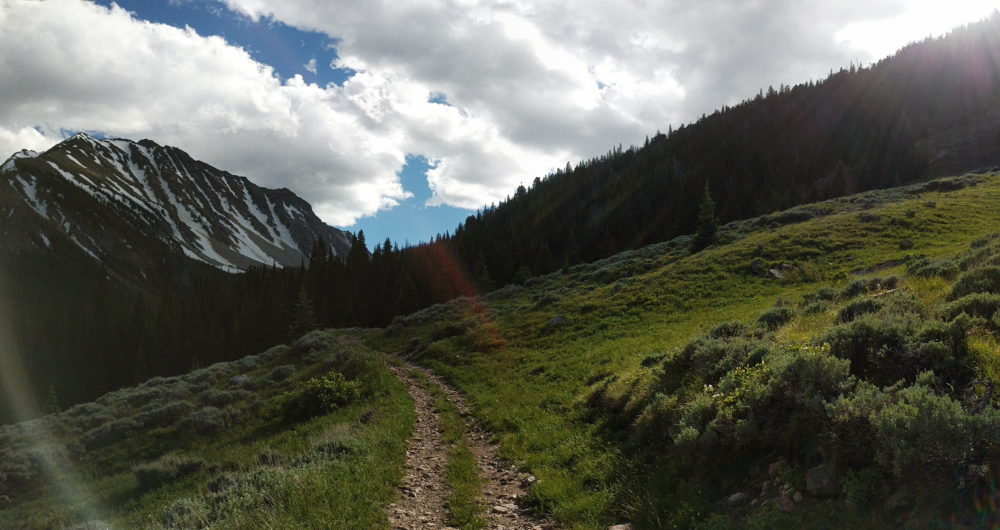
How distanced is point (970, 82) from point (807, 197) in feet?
258

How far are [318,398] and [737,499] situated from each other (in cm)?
1588

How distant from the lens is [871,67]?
163000 millimetres

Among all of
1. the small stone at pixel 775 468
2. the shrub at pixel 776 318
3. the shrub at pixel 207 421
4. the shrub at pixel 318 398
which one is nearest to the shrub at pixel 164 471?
the shrub at pixel 318 398

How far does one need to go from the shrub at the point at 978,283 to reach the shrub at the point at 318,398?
18534 mm

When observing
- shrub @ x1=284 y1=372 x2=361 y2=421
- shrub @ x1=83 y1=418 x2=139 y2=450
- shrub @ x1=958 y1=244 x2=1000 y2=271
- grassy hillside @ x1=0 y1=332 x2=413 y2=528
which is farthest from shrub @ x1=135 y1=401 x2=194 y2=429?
shrub @ x1=958 y1=244 x2=1000 y2=271

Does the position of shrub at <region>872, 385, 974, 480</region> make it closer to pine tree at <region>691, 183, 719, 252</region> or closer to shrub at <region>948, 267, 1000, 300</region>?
shrub at <region>948, 267, 1000, 300</region>

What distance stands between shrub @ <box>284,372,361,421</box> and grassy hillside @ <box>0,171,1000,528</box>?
0.09 metres

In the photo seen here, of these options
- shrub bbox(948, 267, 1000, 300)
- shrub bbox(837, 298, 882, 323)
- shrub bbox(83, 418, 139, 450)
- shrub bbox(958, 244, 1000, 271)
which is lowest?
shrub bbox(83, 418, 139, 450)

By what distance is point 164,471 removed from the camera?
14.6 metres

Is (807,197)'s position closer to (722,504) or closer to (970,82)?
(970,82)

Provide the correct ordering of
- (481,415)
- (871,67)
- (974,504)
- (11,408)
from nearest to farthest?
(974,504), (481,415), (11,408), (871,67)

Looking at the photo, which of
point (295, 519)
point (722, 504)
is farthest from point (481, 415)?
point (722, 504)

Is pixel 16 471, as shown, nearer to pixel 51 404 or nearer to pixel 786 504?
pixel 786 504

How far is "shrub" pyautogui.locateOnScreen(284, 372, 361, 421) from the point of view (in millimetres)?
18016
